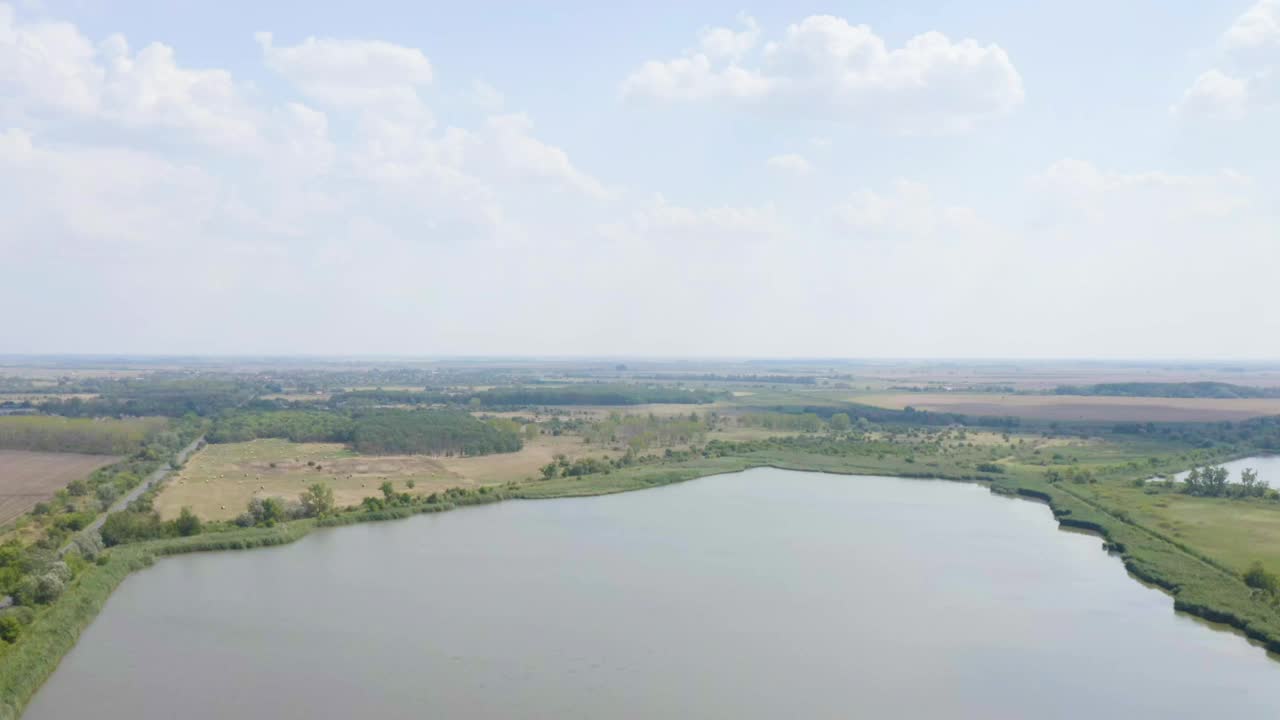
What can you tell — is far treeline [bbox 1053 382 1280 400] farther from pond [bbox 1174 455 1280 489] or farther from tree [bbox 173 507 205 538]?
tree [bbox 173 507 205 538]

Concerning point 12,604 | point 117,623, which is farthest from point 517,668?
point 12,604

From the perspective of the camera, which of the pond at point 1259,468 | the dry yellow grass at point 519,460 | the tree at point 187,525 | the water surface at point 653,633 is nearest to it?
the water surface at point 653,633

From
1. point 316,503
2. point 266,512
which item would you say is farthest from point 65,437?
point 266,512

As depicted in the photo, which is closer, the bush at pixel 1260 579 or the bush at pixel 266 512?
the bush at pixel 1260 579

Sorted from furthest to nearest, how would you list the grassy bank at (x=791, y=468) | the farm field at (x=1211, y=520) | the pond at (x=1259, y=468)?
the pond at (x=1259, y=468)
the farm field at (x=1211, y=520)
the grassy bank at (x=791, y=468)

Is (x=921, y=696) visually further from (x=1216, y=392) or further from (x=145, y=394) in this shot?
(x=1216, y=392)

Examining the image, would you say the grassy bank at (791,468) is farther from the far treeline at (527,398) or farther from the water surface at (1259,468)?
the far treeline at (527,398)

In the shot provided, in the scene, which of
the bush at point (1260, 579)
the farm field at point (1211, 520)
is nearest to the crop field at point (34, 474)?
the bush at point (1260, 579)
